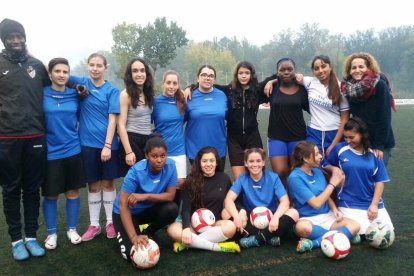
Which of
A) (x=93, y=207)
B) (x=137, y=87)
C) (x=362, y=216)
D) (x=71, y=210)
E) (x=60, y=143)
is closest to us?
(x=60, y=143)

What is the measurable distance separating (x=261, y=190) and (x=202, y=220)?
2.37ft

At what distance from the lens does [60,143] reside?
13.2 ft

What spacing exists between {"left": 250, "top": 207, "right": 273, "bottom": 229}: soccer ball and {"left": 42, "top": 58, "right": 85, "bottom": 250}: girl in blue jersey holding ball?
1.79 m

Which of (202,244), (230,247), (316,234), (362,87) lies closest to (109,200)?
(202,244)

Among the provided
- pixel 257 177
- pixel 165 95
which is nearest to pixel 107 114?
pixel 165 95

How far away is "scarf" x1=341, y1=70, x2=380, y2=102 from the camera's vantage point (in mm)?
4078

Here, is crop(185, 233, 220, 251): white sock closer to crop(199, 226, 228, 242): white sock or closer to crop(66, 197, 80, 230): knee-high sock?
crop(199, 226, 228, 242): white sock

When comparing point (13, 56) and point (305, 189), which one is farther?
point (305, 189)

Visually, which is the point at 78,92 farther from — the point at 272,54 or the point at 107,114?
the point at 272,54

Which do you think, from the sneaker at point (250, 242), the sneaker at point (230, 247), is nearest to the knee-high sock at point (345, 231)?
the sneaker at point (250, 242)

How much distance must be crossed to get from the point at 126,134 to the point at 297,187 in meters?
1.88

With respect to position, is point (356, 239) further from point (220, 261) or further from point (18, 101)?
point (18, 101)

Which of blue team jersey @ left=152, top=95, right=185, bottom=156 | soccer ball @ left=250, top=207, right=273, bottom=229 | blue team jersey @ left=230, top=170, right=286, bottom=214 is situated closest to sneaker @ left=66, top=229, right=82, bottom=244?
blue team jersey @ left=152, top=95, right=185, bottom=156

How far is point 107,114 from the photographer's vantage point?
432 centimetres
